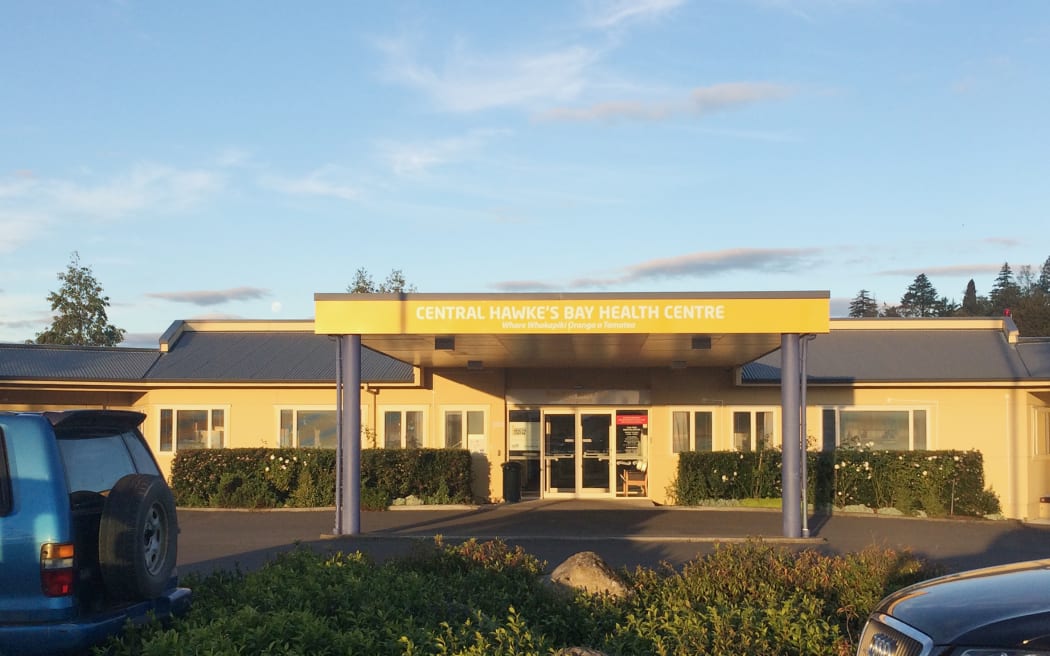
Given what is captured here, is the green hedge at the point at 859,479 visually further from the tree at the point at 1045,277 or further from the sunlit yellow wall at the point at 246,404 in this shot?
the tree at the point at 1045,277

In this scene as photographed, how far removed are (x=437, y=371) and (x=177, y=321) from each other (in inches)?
306

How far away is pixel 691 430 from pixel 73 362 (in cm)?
1469

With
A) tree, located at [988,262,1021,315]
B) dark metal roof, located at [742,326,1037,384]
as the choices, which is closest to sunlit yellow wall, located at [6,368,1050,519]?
dark metal roof, located at [742,326,1037,384]

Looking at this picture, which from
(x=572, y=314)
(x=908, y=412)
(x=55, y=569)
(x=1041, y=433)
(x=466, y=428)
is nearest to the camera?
(x=55, y=569)

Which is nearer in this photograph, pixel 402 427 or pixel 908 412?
pixel 908 412

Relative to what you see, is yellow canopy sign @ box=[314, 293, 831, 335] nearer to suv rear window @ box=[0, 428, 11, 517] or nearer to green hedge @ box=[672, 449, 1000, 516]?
green hedge @ box=[672, 449, 1000, 516]

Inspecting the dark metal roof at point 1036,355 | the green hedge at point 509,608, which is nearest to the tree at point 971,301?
the dark metal roof at point 1036,355

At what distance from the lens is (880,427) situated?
22.8m

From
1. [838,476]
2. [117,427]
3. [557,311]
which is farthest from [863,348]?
[117,427]

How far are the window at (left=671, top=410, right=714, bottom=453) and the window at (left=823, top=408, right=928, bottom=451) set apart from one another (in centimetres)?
258

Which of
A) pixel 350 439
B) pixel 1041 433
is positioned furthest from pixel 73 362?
pixel 1041 433

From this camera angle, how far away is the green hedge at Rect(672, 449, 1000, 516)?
2078 centimetres

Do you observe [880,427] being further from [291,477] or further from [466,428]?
[291,477]

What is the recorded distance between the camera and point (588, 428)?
78.0 ft
